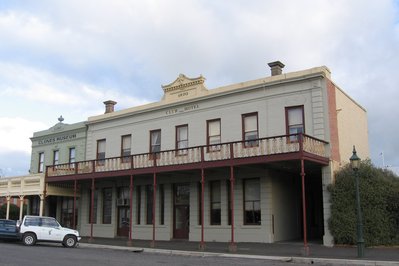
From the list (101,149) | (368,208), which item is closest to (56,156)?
(101,149)

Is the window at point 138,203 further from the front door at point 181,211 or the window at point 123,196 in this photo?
the front door at point 181,211

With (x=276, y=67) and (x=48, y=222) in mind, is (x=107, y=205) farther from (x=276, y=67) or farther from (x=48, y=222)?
(x=276, y=67)

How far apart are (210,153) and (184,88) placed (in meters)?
4.68

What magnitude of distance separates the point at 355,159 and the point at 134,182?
14.7 m

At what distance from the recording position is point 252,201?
22.5 meters

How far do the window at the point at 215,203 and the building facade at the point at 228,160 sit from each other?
0.17 feet

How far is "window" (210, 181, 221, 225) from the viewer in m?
23.6

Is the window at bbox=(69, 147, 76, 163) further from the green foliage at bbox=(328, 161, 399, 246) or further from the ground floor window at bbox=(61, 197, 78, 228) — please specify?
the green foliage at bbox=(328, 161, 399, 246)

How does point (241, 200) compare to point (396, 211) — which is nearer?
point (396, 211)

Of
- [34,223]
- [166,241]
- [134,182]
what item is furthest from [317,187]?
[34,223]

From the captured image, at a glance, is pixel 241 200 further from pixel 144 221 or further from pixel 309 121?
pixel 144 221

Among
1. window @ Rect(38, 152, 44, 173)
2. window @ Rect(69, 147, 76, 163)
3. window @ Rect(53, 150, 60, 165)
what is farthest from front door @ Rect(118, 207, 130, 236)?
window @ Rect(38, 152, 44, 173)

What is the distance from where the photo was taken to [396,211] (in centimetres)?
1969

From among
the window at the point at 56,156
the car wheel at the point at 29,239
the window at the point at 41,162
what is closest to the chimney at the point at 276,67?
the car wheel at the point at 29,239
